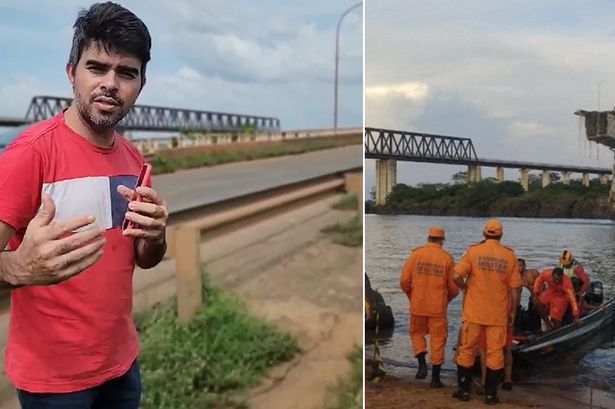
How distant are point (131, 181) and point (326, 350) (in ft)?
9.14

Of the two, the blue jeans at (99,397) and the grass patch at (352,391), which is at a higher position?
the blue jeans at (99,397)

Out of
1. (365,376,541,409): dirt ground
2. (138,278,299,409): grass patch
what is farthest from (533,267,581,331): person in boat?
(138,278,299,409): grass patch

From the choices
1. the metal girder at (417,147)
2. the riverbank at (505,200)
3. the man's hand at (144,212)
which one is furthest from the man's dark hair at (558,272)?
the man's hand at (144,212)

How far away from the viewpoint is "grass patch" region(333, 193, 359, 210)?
15.6ft

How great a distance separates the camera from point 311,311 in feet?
14.9

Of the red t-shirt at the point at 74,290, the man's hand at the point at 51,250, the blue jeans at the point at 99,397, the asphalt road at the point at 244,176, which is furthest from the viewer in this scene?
the asphalt road at the point at 244,176

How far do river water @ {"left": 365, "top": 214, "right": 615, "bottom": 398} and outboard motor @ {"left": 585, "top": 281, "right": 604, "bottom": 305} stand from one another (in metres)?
0.02

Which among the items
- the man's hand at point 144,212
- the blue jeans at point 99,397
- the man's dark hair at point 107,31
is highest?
the man's dark hair at point 107,31

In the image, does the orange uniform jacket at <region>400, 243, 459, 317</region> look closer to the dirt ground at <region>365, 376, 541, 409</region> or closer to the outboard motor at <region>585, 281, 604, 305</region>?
the dirt ground at <region>365, 376, 541, 409</region>

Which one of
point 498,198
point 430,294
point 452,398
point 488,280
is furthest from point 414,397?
point 498,198

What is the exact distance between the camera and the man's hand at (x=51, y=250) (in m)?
1.42

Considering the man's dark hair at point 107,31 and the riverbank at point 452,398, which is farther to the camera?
the riverbank at point 452,398

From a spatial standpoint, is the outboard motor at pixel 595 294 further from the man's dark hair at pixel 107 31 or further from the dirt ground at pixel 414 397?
the man's dark hair at pixel 107 31

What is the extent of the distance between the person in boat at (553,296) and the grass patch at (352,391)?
3.56 feet
